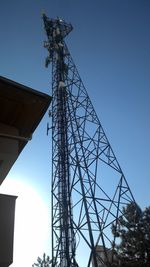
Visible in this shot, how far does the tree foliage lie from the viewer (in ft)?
40.8

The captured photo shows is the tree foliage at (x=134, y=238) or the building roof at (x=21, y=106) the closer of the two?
the building roof at (x=21, y=106)

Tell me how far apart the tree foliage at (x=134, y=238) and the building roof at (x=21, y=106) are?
8.70 m

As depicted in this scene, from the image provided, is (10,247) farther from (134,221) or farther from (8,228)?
(134,221)

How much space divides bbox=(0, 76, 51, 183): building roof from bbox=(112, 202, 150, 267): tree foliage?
870 cm

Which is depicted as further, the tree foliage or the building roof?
the tree foliage

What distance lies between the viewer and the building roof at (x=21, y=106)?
4242 millimetres

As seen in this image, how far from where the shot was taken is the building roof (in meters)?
4.24

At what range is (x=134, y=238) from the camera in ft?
44.9

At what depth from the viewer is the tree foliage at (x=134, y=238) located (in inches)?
490

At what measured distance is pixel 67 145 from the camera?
44.8ft

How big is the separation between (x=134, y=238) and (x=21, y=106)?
37.4 feet

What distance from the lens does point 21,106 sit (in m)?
4.51

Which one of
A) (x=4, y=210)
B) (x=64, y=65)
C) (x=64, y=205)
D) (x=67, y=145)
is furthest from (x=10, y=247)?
(x=64, y=65)

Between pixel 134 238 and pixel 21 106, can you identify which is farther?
pixel 134 238
